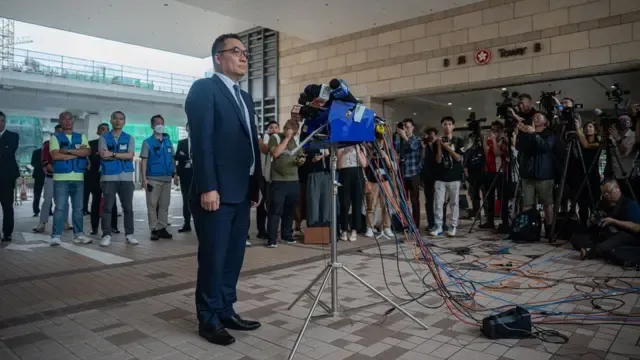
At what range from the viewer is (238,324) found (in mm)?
2701

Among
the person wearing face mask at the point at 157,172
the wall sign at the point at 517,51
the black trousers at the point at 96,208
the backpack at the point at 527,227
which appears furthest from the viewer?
the wall sign at the point at 517,51

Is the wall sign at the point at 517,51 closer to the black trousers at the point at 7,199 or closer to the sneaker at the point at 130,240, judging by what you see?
the sneaker at the point at 130,240

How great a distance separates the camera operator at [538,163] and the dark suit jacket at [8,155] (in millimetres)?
7380

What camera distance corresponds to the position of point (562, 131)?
20.8 ft

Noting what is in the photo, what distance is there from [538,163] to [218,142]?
5.02 m

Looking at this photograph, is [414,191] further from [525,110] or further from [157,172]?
[157,172]

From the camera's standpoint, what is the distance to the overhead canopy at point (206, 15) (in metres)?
9.58

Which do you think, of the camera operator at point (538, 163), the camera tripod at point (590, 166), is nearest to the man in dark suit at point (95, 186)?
the camera operator at point (538, 163)

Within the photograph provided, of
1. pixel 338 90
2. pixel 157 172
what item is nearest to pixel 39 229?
pixel 157 172

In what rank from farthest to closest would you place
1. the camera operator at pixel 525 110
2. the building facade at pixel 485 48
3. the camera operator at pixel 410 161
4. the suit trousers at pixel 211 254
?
the building facade at pixel 485 48 → the camera operator at pixel 410 161 → the camera operator at pixel 525 110 → the suit trousers at pixel 211 254

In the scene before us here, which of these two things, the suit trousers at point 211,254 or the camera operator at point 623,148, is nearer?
the suit trousers at point 211,254

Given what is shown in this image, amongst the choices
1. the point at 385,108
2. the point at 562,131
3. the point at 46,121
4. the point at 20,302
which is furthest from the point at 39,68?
the point at 562,131

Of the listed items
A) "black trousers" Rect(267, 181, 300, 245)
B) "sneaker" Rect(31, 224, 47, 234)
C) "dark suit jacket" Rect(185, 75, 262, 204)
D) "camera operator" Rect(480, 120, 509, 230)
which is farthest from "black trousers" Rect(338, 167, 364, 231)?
"sneaker" Rect(31, 224, 47, 234)

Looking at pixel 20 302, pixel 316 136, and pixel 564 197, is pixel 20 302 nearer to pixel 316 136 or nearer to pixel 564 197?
pixel 316 136
